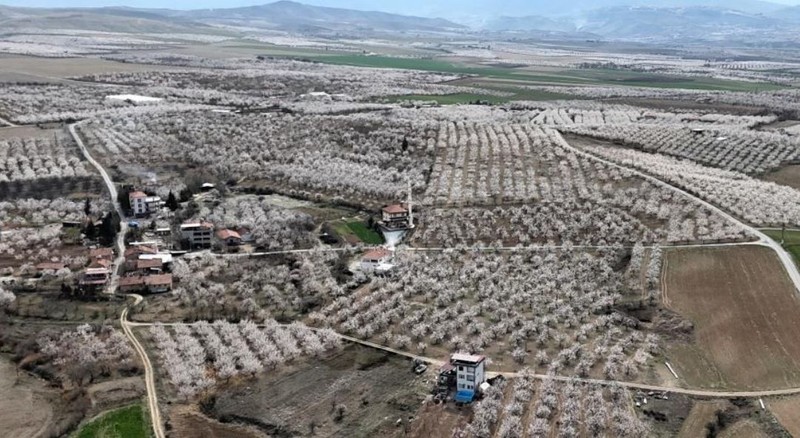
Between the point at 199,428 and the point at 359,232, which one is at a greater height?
the point at 359,232

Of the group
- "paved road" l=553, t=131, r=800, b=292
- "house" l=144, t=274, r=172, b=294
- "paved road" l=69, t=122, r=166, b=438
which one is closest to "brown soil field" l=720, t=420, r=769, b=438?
"paved road" l=553, t=131, r=800, b=292

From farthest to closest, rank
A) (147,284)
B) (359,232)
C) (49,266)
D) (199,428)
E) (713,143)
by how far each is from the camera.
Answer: (713,143)
(359,232)
(49,266)
(147,284)
(199,428)

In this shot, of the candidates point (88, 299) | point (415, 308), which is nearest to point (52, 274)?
point (88, 299)

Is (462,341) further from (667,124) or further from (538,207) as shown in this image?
(667,124)

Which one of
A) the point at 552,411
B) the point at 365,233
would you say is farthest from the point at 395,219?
the point at 552,411

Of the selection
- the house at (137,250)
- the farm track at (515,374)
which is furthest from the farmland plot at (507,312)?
the house at (137,250)

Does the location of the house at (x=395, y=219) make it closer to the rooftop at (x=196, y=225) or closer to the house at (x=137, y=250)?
the rooftop at (x=196, y=225)

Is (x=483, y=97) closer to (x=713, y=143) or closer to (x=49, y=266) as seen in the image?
(x=713, y=143)
